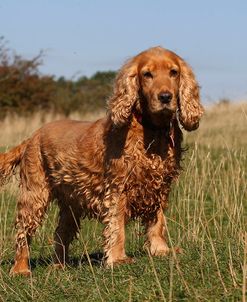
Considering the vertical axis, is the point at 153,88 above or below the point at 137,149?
above

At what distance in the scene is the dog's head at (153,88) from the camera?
268 inches

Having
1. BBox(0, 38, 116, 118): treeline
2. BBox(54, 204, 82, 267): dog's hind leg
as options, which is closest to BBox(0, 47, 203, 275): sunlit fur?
BBox(54, 204, 82, 267): dog's hind leg

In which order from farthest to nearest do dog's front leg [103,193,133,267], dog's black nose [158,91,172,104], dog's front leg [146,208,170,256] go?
dog's front leg [146,208,170,256] → dog's front leg [103,193,133,267] → dog's black nose [158,91,172,104]

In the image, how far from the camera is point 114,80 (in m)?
7.35

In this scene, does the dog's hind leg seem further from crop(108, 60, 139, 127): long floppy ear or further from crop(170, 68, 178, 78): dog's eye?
crop(170, 68, 178, 78): dog's eye

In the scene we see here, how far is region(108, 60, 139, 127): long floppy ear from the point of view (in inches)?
271

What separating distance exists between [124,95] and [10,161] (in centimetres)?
207

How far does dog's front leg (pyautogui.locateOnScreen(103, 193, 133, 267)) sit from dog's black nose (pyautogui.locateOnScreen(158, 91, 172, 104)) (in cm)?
102

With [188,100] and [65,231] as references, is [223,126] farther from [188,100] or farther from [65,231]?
[188,100]

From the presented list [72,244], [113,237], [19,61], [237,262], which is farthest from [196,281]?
[19,61]

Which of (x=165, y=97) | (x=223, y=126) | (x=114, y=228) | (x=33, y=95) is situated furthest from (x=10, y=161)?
(x=33, y=95)

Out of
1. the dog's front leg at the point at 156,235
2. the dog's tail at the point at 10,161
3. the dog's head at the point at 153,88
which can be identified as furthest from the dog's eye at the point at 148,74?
the dog's tail at the point at 10,161

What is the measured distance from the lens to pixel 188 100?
23.0 feet

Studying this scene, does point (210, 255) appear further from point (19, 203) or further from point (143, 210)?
point (19, 203)
